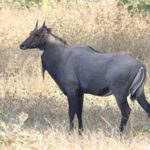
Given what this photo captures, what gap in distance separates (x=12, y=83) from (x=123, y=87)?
3689 millimetres

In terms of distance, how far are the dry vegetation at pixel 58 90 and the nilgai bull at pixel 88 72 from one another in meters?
0.41

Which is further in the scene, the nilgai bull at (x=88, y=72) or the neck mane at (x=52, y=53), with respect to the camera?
the neck mane at (x=52, y=53)

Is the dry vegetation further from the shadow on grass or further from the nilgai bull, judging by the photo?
the nilgai bull

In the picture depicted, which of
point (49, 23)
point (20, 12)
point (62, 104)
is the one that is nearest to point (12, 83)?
point (62, 104)

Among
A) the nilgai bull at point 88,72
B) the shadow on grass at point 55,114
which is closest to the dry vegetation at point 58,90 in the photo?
the shadow on grass at point 55,114

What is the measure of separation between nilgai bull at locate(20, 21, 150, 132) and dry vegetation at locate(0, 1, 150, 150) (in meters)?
0.41

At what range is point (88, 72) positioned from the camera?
9711 millimetres

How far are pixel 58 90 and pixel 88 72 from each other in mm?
2848

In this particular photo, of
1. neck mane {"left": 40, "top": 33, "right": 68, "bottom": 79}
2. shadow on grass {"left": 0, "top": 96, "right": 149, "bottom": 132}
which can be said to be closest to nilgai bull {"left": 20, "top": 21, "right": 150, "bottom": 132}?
neck mane {"left": 40, "top": 33, "right": 68, "bottom": 79}

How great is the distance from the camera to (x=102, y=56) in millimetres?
9750

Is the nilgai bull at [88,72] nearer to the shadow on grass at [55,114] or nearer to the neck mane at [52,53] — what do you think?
the neck mane at [52,53]

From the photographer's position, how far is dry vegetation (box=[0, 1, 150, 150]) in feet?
25.5

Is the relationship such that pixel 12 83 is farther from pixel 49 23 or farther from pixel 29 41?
pixel 49 23

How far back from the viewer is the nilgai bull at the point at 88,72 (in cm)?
941
